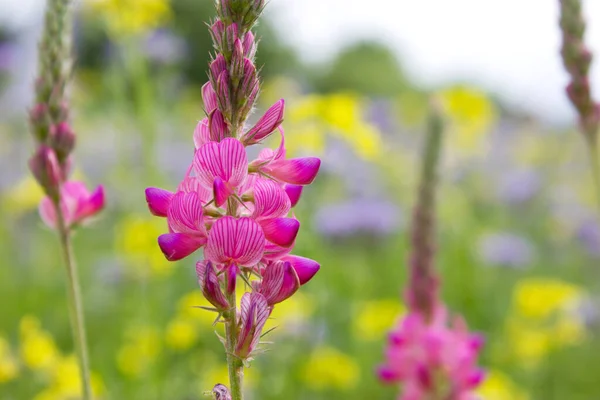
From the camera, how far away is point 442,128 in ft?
6.98

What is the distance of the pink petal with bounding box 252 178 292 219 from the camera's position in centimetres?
108

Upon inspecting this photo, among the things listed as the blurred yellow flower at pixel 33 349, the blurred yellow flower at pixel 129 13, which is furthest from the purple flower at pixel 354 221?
the blurred yellow flower at pixel 33 349

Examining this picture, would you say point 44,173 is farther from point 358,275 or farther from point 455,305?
point 455,305

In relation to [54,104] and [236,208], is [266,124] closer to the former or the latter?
[236,208]

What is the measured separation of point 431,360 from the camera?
204cm

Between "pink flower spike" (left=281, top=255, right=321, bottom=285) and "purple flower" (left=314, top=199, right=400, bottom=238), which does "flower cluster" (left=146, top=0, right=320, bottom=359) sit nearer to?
"pink flower spike" (left=281, top=255, right=321, bottom=285)

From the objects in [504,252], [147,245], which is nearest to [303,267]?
[147,245]

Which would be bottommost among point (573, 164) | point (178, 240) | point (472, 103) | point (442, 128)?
point (178, 240)

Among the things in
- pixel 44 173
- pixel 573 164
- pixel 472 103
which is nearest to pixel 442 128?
pixel 44 173

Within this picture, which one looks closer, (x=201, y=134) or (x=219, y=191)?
(x=219, y=191)

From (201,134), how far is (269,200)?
0.16 metres

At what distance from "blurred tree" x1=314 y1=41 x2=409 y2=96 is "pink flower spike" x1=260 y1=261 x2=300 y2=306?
24379mm

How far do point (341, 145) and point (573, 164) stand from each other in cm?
784

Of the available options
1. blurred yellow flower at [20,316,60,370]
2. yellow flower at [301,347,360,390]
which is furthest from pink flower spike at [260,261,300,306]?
yellow flower at [301,347,360,390]
